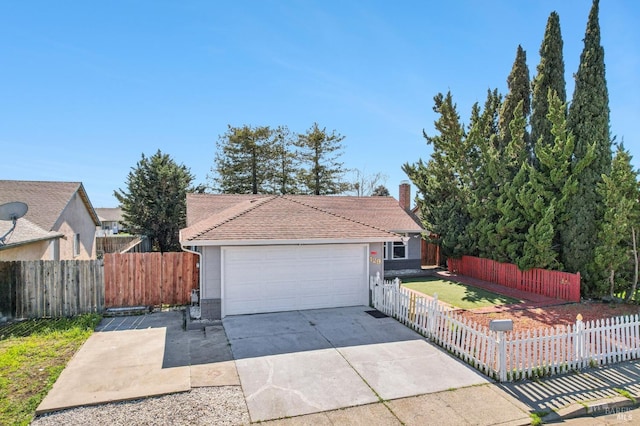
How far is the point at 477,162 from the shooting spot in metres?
19.2

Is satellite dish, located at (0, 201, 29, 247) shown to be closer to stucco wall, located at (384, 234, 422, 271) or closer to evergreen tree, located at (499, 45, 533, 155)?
stucco wall, located at (384, 234, 422, 271)

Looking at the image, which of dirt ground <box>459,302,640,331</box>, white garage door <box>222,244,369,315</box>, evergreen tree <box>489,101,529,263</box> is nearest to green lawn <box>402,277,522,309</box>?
dirt ground <box>459,302,640,331</box>

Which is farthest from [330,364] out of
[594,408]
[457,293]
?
[457,293]

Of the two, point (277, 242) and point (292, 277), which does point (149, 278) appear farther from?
point (292, 277)

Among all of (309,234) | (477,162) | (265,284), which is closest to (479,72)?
(477,162)

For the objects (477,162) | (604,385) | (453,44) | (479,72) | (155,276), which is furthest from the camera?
(477,162)

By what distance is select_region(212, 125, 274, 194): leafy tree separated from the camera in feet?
123

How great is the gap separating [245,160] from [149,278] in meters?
26.8

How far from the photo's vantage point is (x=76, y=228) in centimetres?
1981

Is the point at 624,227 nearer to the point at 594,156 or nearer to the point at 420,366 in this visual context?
the point at 594,156

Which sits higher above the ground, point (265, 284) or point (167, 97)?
point (167, 97)

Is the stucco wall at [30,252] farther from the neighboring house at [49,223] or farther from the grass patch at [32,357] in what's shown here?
the grass patch at [32,357]

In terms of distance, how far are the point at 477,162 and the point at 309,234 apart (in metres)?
12.2

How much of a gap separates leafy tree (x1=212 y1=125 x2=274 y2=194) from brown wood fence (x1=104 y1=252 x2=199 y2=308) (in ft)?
83.6
